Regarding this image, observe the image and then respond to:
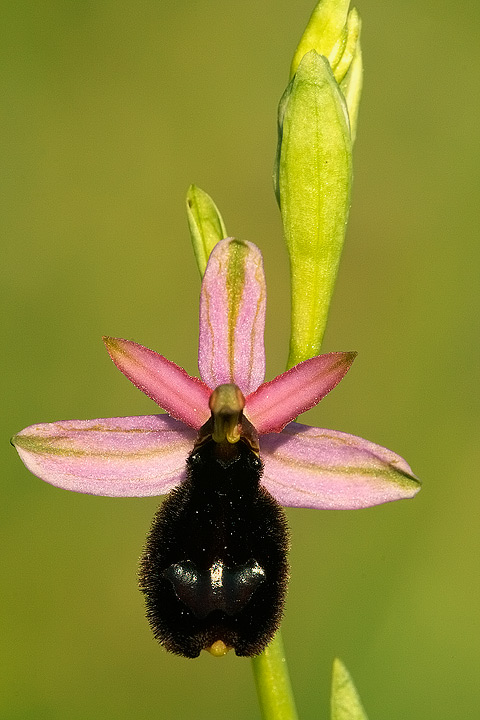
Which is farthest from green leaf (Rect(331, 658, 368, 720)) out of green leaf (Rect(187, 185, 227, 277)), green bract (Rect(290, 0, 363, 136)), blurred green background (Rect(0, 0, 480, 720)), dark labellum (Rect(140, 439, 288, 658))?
blurred green background (Rect(0, 0, 480, 720))

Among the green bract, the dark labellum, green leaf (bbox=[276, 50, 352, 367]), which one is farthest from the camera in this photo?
the green bract

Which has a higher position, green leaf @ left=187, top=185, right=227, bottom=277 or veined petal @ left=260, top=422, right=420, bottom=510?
green leaf @ left=187, top=185, right=227, bottom=277

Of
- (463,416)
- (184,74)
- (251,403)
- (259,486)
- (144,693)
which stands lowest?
(144,693)

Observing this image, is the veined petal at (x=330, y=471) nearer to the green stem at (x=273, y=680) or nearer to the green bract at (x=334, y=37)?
the green stem at (x=273, y=680)

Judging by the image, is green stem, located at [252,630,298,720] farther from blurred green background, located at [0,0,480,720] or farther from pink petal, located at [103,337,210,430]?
blurred green background, located at [0,0,480,720]

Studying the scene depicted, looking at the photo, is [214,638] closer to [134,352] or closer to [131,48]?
[134,352]

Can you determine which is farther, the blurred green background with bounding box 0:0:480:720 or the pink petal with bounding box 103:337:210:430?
the blurred green background with bounding box 0:0:480:720

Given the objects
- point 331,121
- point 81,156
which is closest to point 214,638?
point 331,121
